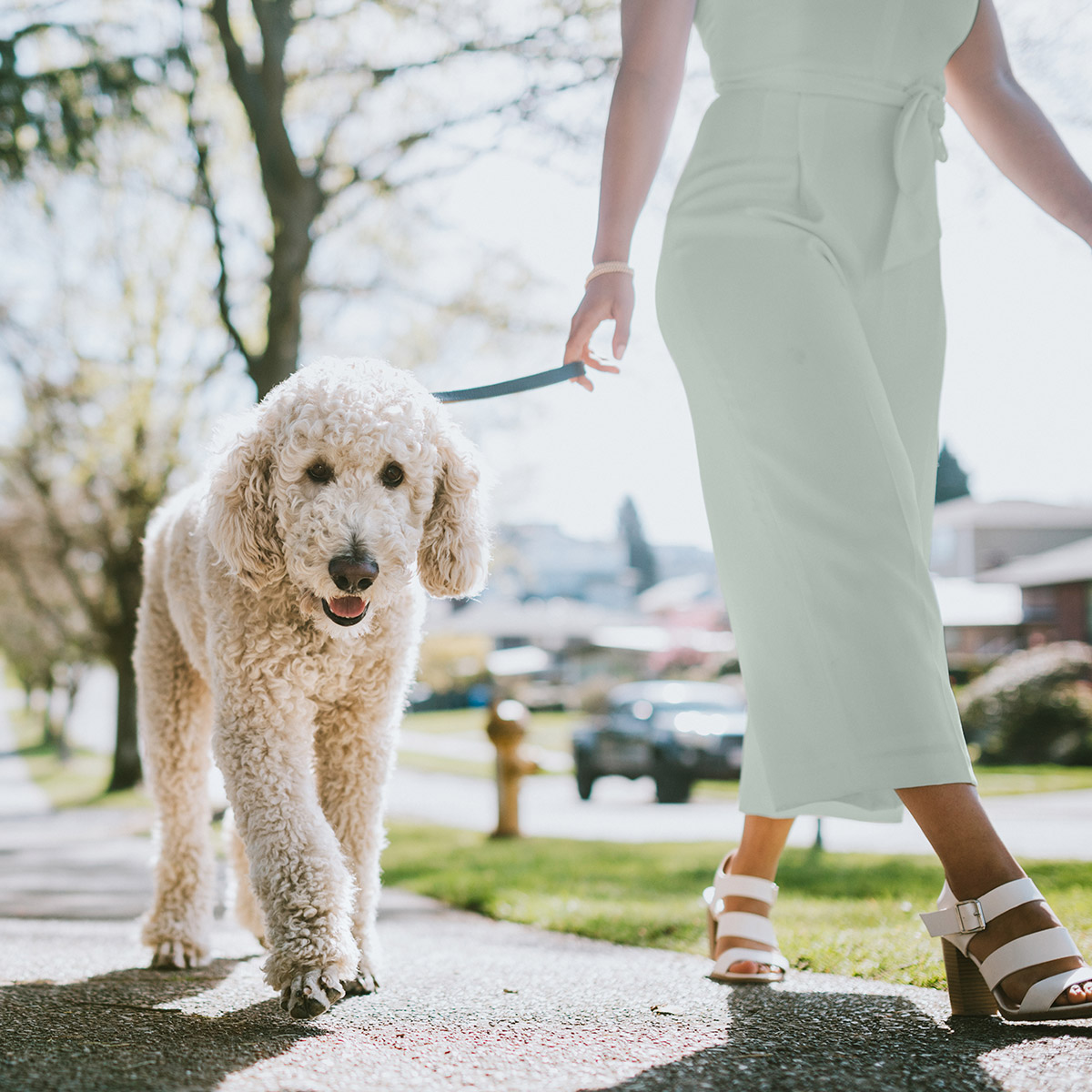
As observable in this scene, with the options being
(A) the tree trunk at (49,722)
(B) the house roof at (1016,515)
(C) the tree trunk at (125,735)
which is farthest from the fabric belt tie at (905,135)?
(B) the house roof at (1016,515)

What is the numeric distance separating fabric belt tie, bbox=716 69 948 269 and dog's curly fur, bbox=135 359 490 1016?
3.81 ft

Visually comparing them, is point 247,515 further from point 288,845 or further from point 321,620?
point 288,845

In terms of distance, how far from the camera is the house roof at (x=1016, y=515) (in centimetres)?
5078

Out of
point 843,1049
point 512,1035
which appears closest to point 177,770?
point 512,1035

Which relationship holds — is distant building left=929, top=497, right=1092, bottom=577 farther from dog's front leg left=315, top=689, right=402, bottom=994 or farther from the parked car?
dog's front leg left=315, top=689, right=402, bottom=994

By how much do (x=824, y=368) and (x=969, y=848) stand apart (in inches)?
39.2

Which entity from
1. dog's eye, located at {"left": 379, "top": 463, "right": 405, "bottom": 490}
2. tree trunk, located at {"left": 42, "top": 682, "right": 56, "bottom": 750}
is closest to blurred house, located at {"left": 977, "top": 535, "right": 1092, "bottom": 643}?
dog's eye, located at {"left": 379, "top": 463, "right": 405, "bottom": 490}

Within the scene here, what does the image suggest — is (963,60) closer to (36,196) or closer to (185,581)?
(185,581)

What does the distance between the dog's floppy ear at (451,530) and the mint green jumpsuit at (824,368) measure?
2.18 feet

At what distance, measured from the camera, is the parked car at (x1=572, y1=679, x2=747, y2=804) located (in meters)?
16.5

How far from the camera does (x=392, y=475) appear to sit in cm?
276

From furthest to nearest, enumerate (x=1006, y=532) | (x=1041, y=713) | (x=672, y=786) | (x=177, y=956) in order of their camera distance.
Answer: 1. (x=1006, y=532)
2. (x=1041, y=713)
3. (x=672, y=786)
4. (x=177, y=956)

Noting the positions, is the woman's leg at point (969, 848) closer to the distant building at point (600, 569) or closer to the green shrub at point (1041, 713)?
the green shrub at point (1041, 713)

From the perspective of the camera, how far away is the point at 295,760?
2740 millimetres
